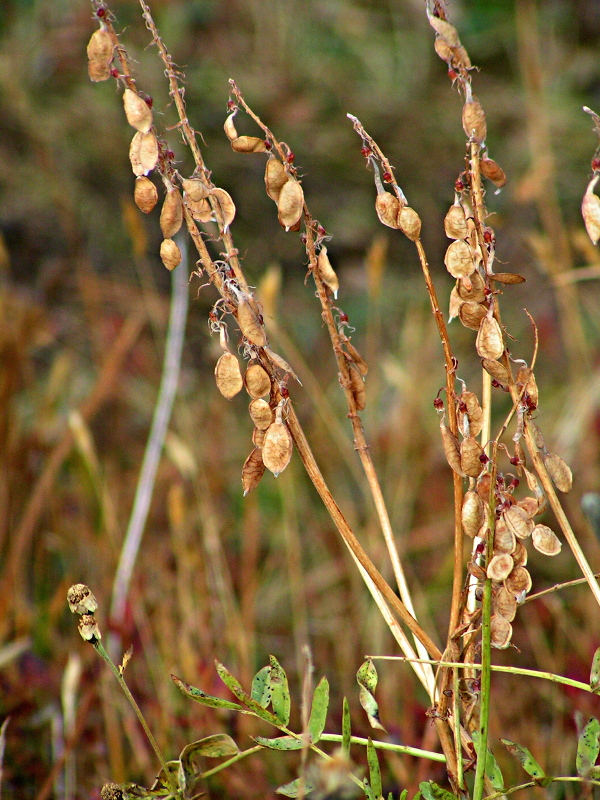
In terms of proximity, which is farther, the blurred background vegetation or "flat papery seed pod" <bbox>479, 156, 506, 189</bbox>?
the blurred background vegetation

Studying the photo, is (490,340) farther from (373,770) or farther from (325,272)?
(373,770)

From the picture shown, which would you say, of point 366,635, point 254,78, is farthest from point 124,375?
point 254,78

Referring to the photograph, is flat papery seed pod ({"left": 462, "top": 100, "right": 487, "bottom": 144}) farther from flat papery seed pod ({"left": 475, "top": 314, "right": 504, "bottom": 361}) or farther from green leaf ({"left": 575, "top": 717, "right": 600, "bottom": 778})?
green leaf ({"left": 575, "top": 717, "right": 600, "bottom": 778})

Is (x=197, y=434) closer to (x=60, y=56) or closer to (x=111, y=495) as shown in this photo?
(x=111, y=495)

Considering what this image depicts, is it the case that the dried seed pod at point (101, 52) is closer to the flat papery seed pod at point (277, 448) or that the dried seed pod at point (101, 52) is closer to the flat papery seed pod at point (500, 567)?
the flat papery seed pod at point (277, 448)

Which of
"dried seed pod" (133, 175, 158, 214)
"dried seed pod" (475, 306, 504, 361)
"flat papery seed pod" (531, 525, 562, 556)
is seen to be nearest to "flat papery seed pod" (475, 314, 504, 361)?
"dried seed pod" (475, 306, 504, 361)

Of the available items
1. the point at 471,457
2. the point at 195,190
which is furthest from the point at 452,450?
the point at 195,190
